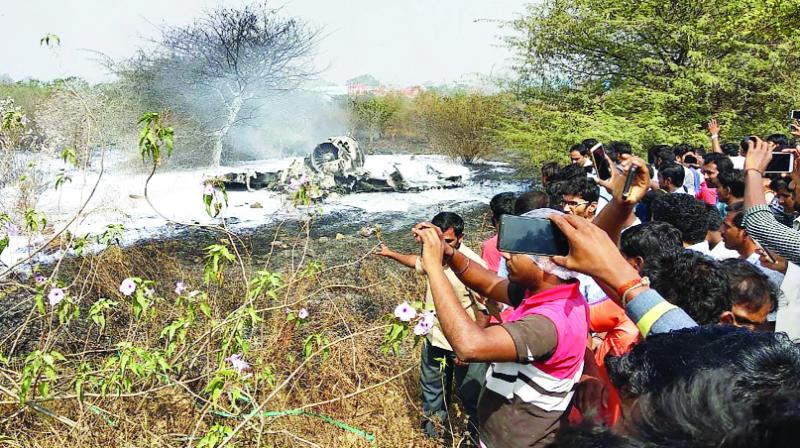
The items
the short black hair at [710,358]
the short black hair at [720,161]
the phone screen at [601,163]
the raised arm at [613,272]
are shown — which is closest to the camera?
the short black hair at [710,358]

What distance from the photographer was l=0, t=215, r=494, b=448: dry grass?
2.66m

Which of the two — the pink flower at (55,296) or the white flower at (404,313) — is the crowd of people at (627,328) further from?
the pink flower at (55,296)

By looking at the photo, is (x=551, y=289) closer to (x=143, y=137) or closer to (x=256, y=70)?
(x=143, y=137)

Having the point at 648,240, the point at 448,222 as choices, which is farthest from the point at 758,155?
the point at 448,222

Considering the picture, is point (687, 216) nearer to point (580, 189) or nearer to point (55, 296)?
point (580, 189)

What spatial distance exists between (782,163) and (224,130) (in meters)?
15.4

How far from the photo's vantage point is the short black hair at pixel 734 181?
13.0 feet

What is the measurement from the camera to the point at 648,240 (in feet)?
7.79

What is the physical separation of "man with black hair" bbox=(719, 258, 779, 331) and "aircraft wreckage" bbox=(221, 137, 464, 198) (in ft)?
30.6

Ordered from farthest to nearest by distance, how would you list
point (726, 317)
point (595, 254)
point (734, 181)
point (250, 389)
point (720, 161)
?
point (720, 161), point (734, 181), point (250, 389), point (726, 317), point (595, 254)

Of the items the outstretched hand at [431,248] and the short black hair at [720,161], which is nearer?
the outstretched hand at [431,248]

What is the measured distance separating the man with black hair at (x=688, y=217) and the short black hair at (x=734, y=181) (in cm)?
81

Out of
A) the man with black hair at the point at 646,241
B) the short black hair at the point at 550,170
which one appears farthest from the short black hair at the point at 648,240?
the short black hair at the point at 550,170

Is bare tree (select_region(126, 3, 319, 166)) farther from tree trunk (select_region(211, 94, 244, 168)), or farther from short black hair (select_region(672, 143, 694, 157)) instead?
short black hair (select_region(672, 143, 694, 157))
